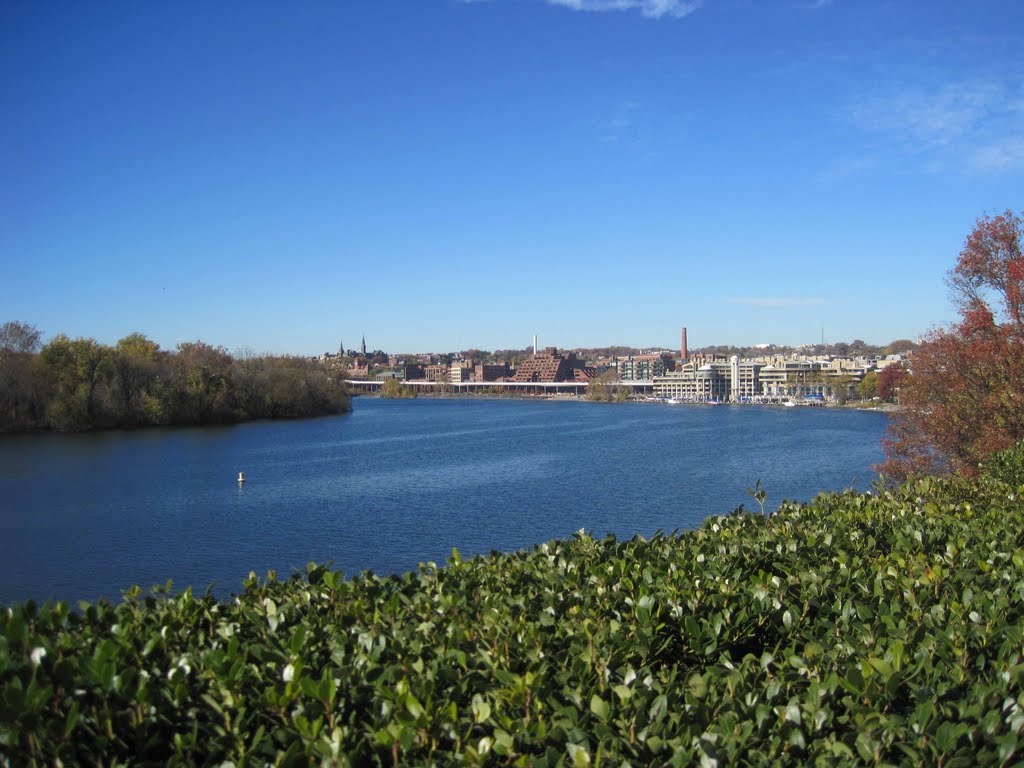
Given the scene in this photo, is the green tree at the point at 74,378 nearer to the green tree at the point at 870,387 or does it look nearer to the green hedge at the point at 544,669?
the green hedge at the point at 544,669

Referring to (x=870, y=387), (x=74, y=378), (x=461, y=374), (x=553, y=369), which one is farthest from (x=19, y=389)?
(x=461, y=374)

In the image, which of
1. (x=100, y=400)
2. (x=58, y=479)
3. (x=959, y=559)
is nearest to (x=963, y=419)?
(x=959, y=559)

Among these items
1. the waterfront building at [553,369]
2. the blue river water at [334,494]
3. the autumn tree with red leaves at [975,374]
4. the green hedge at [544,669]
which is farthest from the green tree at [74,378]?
the waterfront building at [553,369]

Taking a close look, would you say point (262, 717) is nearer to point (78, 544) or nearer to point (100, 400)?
point (78, 544)

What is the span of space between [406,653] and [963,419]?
57.5 feet

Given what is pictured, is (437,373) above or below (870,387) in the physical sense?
above

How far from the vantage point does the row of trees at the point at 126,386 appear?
4966 centimetres

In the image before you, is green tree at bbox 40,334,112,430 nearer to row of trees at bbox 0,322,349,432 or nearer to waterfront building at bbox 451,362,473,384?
row of trees at bbox 0,322,349,432

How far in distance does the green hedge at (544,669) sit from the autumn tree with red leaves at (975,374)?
12.7m

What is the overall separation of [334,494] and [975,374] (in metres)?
19.5

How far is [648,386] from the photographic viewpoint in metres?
143

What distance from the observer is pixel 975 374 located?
1773 cm

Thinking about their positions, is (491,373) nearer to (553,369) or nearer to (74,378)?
(553,369)

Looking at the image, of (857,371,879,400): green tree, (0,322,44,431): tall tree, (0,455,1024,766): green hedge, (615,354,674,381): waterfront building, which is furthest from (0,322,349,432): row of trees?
(615,354,674,381): waterfront building
